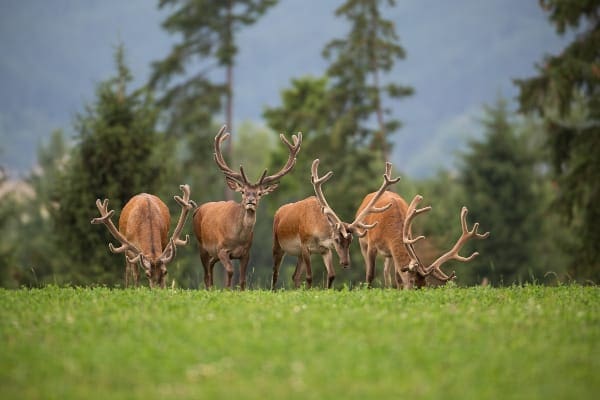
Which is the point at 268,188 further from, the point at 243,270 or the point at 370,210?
the point at 370,210

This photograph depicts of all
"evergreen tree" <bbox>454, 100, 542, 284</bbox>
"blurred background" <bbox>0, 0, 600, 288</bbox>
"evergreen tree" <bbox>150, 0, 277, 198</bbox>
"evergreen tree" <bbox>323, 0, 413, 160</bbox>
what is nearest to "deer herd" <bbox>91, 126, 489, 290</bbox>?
"blurred background" <bbox>0, 0, 600, 288</bbox>

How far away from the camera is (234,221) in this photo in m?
15.1

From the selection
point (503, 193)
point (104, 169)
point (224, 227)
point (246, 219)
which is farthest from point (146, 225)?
point (503, 193)

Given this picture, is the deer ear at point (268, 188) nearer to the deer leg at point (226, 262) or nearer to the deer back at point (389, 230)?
the deer leg at point (226, 262)

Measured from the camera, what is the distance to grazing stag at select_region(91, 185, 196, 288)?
14305mm

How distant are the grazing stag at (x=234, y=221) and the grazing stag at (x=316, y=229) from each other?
2.55ft

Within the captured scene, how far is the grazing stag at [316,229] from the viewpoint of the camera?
48.1 ft

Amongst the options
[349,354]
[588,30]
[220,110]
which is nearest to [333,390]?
[349,354]

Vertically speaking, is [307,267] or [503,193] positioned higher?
[503,193]

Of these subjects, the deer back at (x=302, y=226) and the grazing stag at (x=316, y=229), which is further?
Answer: the deer back at (x=302, y=226)

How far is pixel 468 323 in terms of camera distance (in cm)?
898

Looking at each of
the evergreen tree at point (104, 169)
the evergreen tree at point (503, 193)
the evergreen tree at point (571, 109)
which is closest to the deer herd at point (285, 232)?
the evergreen tree at point (104, 169)

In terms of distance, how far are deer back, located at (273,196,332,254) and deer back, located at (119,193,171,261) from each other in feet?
7.20

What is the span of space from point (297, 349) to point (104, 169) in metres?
20.3
